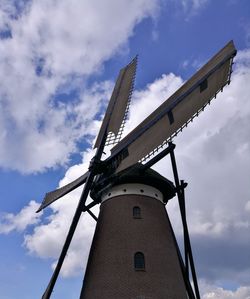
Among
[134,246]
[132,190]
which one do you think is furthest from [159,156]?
[134,246]

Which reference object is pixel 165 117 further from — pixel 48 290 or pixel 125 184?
pixel 48 290

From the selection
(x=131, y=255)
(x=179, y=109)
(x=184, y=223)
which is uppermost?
(x=179, y=109)

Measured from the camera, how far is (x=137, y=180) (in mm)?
17391

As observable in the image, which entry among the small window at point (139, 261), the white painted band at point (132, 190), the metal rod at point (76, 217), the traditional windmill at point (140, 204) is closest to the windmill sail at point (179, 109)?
the traditional windmill at point (140, 204)

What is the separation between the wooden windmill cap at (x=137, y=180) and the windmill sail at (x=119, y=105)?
2.10 m

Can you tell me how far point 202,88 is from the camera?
1482cm

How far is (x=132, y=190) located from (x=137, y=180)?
0.55 m

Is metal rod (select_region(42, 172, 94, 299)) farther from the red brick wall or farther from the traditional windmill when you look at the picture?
the red brick wall

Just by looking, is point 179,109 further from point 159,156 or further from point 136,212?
point 136,212

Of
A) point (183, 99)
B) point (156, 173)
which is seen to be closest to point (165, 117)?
point (183, 99)

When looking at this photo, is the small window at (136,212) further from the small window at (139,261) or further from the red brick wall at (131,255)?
the small window at (139,261)

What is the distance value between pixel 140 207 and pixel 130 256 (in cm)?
249

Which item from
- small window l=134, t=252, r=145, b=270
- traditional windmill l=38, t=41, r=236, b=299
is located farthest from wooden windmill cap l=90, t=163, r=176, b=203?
small window l=134, t=252, r=145, b=270

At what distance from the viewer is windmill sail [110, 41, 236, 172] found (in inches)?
566
